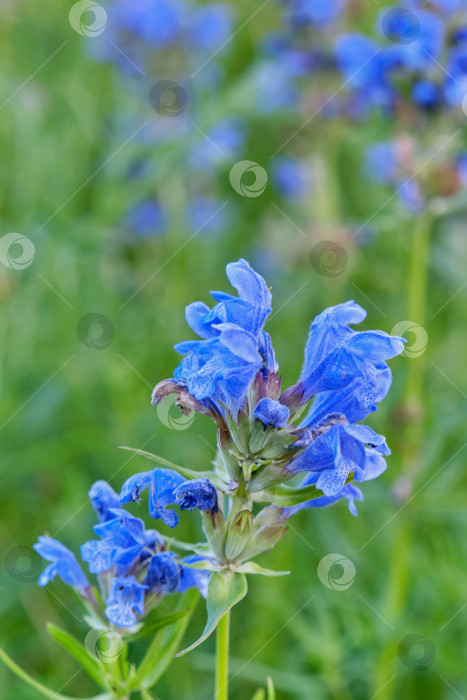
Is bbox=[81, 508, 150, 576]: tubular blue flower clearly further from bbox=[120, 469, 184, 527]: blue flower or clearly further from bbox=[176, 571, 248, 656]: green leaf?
bbox=[176, 571, 248, 656]: green leaf

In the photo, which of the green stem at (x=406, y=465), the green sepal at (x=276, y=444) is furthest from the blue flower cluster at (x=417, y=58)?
the green sepal at (x=276, y=444)

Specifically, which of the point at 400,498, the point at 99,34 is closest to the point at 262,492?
the point at 400,498

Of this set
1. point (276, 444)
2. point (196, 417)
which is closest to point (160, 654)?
point (276, 444)

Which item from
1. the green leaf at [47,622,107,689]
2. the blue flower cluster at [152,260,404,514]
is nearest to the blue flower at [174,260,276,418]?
the blue flower cluster at [152,260,404,514]

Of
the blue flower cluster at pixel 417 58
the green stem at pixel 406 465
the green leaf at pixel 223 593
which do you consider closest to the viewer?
the green leaf at pixel 223 593

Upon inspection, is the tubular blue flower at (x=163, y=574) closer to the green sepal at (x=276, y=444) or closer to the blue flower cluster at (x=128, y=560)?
the blue flower cluster at (x=128, y=560)
